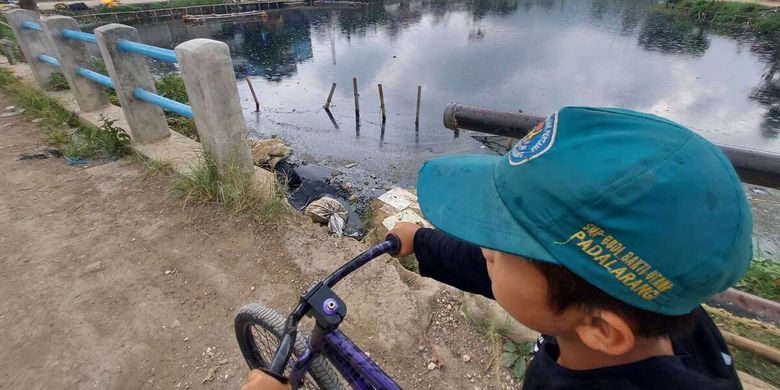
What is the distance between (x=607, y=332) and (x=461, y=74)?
91.0 ft

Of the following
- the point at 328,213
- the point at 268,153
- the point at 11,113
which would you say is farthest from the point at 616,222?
the point at 268,153

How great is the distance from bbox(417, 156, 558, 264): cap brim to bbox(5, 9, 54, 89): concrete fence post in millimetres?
7407


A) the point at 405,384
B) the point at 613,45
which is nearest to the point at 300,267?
the point at 405,384

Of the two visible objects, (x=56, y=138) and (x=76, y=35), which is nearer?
(x=76, y=35)

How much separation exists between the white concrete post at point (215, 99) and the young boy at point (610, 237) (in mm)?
2442

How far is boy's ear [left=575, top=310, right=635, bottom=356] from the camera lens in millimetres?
723

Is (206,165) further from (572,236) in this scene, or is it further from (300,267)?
(572,236)

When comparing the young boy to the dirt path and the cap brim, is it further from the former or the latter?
the dirt path

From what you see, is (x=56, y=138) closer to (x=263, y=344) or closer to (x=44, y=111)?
(x=44, y=111)

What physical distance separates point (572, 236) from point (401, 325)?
1863 millimetres

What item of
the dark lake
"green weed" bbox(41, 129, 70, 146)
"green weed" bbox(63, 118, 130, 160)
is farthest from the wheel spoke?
the dark lake

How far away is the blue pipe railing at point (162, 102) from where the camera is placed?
3.46m

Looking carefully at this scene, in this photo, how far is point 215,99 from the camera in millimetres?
2945

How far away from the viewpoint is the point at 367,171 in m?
14.9
